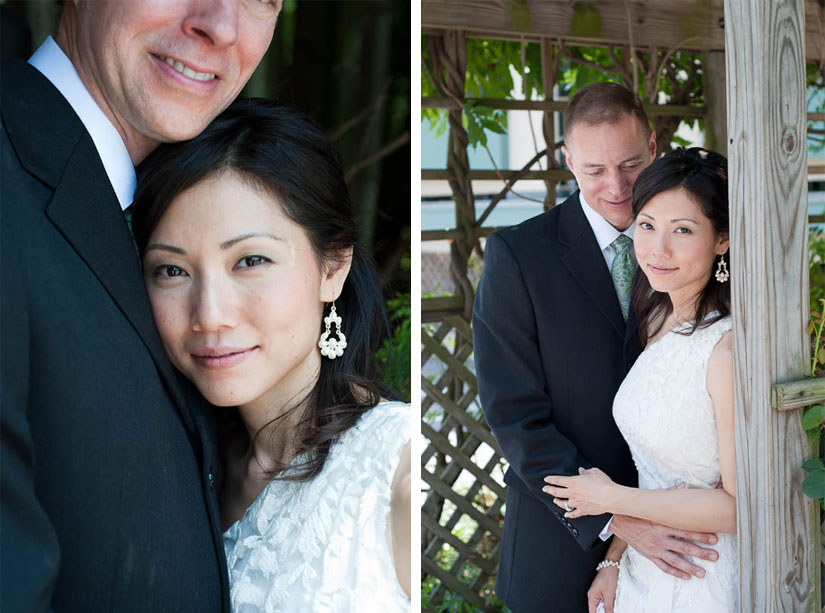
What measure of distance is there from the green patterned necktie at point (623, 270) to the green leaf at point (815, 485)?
0.69 m

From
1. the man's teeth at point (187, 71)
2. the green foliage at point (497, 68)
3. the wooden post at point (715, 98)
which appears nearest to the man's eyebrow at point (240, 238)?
the man's teeth at point (187, 71)

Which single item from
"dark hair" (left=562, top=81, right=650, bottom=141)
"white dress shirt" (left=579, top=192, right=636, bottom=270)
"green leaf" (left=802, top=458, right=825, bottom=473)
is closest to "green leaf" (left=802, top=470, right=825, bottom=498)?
"green leaf" (left=802, top=458, right=825, bottom=473)

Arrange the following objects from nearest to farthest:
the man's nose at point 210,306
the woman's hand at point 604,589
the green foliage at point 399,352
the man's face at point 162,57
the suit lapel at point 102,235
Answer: the suit lapel at point 102,235 → the man's face at point 162,57 → the man's nose at point 210,306 → the woman's hand at point 604,589 → the green foliage at point 399,352

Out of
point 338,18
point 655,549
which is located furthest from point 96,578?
point 338,18

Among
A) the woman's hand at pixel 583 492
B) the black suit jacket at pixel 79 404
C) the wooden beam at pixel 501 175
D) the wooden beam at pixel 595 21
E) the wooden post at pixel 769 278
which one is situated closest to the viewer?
the black suit jacket at pixel 79 404

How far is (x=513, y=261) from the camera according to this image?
2.63 meters

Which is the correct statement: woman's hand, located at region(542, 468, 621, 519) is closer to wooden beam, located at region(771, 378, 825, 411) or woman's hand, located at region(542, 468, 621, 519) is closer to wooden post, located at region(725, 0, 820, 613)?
wooden post, located at region(725, 0, 820, 613)

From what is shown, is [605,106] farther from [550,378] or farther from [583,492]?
[583,492]

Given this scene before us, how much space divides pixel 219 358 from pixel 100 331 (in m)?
0.34

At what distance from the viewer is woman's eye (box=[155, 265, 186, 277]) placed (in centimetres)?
167

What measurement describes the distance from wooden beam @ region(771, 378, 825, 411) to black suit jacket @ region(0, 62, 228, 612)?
48.4 inches

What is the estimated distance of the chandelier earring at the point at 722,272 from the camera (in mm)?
2154

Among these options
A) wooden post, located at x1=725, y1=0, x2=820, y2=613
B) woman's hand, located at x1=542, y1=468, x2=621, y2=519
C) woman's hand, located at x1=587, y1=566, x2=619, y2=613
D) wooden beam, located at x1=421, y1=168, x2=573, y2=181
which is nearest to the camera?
wooden post, located at x1=725, y1=0, x2=820, y2=613

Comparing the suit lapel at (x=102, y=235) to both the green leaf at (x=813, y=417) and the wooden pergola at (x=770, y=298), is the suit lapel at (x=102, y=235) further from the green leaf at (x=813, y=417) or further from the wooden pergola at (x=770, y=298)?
the green leaf at (x=813, y=417)
